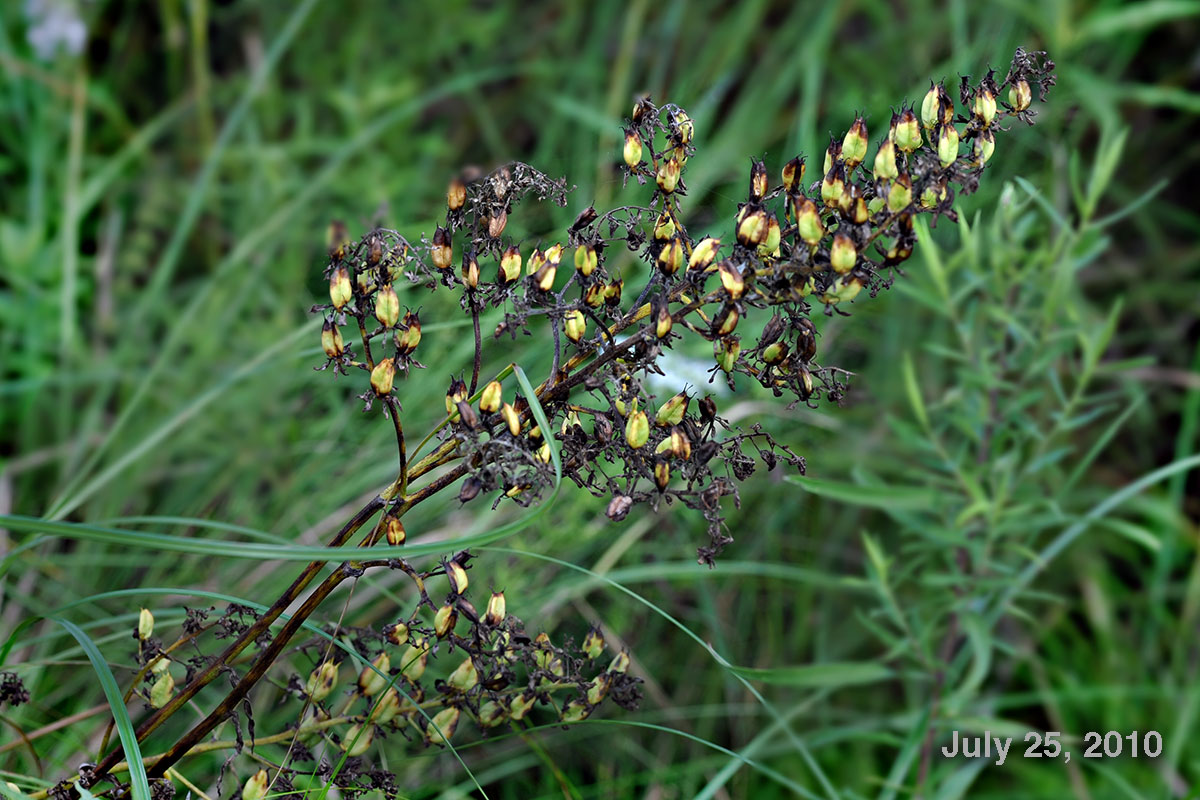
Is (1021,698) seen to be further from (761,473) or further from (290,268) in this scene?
(290,268)

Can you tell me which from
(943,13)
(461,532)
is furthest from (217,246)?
(943,13)

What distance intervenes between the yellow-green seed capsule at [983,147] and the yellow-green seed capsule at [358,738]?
56cm

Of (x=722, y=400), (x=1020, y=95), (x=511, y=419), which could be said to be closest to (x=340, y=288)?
(x=511, y=419)

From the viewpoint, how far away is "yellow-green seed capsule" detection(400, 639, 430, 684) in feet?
2.29

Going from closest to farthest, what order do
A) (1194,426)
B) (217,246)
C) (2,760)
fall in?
(2,760) < (1194,426) < (217,246)

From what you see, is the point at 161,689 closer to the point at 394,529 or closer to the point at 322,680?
the point at 322,680

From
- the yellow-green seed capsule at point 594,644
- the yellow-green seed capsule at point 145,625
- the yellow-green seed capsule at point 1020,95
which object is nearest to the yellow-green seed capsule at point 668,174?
the yellow-green seed capsule at point 1020,95

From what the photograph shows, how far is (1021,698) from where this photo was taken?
1516 millimetres

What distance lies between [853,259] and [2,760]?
84cm

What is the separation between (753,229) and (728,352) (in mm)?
84

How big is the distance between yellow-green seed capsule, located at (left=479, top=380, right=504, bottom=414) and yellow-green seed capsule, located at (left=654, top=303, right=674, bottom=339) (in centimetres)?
10

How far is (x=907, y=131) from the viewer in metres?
0.63

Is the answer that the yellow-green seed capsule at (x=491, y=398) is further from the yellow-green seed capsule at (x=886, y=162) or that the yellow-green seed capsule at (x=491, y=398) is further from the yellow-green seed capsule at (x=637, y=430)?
the yellow-green seed capsule at (x=886, y=162)

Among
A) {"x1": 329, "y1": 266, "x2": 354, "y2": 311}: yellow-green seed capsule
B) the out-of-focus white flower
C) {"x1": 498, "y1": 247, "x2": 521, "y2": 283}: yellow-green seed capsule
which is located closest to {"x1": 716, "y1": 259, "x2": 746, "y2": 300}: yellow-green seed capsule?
{"x1": 498, "y1": 247, "x2": 521, "y2": 283}: yellow-green seed capsule
